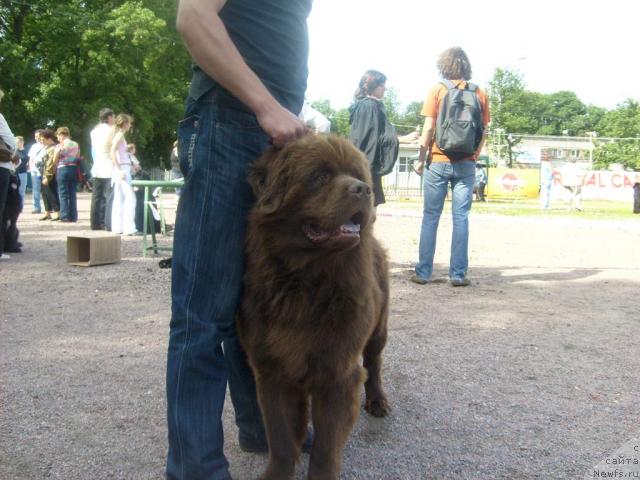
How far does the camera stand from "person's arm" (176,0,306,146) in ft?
7.48

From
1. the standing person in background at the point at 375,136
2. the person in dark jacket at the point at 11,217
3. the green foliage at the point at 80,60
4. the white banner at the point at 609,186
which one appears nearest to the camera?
the standing person in background at the point at 375,136

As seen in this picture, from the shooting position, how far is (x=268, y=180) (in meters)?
2.52

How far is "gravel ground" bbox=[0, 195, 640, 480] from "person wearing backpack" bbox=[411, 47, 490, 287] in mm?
495

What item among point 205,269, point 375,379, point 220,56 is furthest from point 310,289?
point 375,379

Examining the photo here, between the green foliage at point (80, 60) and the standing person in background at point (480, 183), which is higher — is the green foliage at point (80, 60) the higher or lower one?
the higher one

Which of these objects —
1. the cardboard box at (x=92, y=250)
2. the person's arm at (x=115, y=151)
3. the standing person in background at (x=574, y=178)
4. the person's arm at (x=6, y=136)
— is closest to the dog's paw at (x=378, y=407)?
the cardboard box at (x=92, y=250)

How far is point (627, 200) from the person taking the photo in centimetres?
3688

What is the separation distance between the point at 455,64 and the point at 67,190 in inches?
404

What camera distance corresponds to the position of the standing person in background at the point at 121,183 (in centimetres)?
1174

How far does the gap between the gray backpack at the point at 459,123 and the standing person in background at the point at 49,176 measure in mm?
10490

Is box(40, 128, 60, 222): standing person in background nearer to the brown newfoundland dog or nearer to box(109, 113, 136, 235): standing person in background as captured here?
box(109, 113, 136, 235): standing person in background

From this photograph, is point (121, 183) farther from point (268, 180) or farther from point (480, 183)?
point (480, 183)

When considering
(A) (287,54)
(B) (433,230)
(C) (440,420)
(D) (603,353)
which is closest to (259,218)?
(A) (287,54)

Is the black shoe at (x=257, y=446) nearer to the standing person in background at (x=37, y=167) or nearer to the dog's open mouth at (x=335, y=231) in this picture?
the dog's open mouth at (x=335, y=231)
